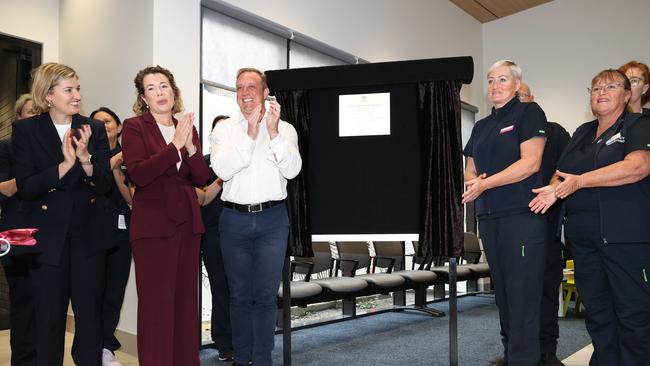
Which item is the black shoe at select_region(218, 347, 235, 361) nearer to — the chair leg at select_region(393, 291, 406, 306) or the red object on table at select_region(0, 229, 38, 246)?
the red object on table at select_region(0, 229, 38, 246)

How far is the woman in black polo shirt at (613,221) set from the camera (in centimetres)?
238

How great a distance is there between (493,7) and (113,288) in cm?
711

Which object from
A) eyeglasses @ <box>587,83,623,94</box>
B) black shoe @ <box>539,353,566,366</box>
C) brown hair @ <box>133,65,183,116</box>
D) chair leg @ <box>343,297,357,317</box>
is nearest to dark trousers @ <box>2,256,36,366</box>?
brown hair @ <box>133,65,183,116</box>

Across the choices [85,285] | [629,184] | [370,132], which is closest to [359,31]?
[370,132]

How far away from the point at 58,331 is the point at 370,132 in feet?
5.72

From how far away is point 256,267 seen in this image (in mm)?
2672

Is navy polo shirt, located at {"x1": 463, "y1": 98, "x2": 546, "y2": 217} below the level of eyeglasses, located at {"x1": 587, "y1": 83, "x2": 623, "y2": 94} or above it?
below

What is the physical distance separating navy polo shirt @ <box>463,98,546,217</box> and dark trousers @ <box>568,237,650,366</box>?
350 mm

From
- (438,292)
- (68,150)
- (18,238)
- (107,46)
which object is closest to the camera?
(18,238)

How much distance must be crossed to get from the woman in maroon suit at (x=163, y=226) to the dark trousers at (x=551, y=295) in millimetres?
2028

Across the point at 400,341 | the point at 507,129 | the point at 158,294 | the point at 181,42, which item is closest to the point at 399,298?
the point at 400,341

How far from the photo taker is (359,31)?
20.1 ft

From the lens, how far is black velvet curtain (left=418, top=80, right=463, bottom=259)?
8.91 feet

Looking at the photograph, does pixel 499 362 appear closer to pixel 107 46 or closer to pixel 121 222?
pixel 121 222
